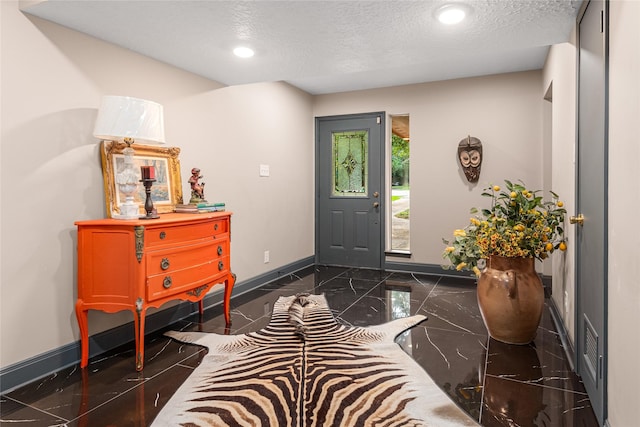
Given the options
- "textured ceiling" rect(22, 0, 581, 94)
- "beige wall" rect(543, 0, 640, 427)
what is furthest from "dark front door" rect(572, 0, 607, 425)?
"textured ceiling" rect(22, 0, 581, 94)

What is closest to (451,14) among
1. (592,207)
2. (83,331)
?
(592,207)

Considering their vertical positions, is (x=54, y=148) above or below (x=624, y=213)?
above

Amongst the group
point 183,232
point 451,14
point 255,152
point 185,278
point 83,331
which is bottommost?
point 83,331

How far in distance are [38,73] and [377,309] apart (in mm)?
2968

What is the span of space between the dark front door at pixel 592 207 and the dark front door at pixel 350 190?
3.13 metres

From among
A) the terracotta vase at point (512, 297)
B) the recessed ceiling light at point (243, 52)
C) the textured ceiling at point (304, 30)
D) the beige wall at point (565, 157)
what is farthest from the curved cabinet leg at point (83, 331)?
the beige wall at point (565, 157)

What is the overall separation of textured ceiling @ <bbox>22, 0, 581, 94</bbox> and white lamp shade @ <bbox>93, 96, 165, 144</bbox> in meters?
0.48

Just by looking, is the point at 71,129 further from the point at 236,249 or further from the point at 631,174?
the point at 631,174

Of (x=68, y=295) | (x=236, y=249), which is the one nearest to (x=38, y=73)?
(x=68, y=295)

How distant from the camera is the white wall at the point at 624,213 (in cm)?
134

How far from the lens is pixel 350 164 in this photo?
5.55m

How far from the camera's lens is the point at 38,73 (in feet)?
7.62

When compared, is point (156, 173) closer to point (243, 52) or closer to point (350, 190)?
point (243, 52)

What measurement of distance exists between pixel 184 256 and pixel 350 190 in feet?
10.4
